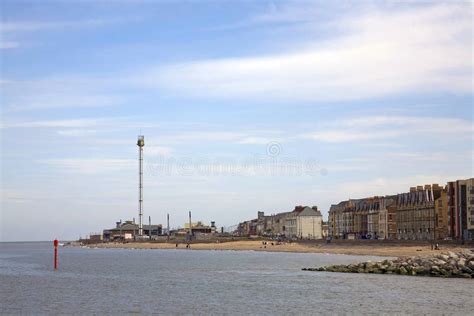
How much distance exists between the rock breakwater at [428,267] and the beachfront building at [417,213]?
73374 mm

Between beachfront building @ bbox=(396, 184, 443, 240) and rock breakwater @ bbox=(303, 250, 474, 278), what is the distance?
73.4 m

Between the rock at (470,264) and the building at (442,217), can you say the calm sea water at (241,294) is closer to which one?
the rock at (470,264)

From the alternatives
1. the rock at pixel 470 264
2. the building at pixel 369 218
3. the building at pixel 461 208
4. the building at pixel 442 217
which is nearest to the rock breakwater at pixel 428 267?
the rock at pixel 470 264

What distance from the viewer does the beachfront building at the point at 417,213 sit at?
151 metres

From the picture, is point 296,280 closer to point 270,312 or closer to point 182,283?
point 182,283

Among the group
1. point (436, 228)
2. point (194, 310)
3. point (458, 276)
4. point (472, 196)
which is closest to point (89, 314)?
point (194, 310)

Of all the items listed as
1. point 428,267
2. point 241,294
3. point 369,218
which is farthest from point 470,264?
point 369,218

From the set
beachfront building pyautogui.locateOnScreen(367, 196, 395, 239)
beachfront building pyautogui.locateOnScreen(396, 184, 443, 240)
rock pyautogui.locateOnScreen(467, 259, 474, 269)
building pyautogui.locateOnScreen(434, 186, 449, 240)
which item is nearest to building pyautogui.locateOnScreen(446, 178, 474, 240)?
building pyautogui.locateOnScreen(434, 186, 449, 240)

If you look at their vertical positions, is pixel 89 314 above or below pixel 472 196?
below

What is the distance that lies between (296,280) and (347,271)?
10342mm

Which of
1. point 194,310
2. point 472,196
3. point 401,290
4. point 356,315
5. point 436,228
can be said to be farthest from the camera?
point 436,228

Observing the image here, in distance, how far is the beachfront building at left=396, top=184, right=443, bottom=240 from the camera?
151375 millimetres

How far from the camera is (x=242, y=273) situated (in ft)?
272

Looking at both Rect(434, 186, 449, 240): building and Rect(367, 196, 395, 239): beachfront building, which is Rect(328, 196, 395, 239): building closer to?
Rect(367, 196, 395, 239): beachfront building
